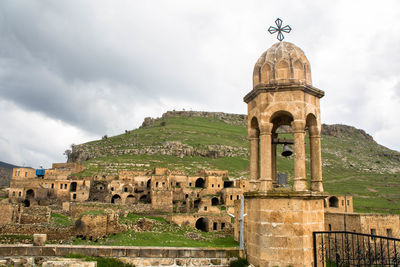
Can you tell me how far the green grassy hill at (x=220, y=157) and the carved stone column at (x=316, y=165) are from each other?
45107 mm

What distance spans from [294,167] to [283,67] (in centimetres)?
226

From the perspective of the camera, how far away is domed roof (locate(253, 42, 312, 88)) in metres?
7.02

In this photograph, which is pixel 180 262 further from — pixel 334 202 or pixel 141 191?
pixel 141 191

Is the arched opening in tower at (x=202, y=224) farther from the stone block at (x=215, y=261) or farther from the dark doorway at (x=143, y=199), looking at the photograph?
the stone block at (x=215, y=261)

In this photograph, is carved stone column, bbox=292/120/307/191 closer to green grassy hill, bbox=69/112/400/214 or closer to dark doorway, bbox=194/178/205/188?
green grassy hill, bbox=69/112/400/214

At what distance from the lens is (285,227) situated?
6.29 m

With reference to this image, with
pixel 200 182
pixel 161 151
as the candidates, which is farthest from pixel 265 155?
pixel 161 151

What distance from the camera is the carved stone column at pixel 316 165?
7.08 metres

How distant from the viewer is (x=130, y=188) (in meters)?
49.9

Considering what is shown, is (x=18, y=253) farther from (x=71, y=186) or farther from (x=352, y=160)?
(x=352, y=160)

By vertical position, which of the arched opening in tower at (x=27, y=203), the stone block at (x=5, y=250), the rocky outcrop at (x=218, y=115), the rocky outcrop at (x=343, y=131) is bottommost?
the arched opening in tower at (x=27, y=203)

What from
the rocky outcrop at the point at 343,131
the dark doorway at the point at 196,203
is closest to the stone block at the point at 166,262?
the dark doorway at the point at 196,203

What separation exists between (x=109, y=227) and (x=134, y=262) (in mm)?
18740

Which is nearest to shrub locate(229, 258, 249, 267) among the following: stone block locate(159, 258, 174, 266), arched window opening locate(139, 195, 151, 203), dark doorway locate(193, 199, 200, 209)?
stone block locate(159, 258, 174, 266)
